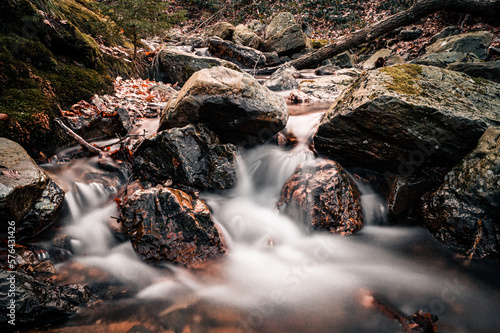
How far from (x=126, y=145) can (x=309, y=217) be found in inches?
136

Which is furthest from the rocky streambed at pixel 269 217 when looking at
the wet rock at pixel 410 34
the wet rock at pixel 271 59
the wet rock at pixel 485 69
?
the wet rock at pixel 410 34

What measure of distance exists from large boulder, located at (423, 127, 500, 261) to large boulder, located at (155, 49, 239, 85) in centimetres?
646

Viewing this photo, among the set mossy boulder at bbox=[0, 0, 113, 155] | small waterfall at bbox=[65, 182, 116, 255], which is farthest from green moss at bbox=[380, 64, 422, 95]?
mossy boulder at bbox=[0, 0, 113, 155]

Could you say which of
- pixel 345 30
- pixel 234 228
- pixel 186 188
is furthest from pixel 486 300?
pixel 345 30

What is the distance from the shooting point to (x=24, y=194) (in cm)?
261

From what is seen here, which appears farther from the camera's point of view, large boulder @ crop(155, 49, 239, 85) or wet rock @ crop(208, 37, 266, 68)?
wet rock @ crop(208, 37, 266, 68)

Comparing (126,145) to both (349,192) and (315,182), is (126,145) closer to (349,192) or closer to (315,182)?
(315,182)

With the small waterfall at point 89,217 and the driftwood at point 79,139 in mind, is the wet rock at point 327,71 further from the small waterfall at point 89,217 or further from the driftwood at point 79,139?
the small waterfall at point 89,217

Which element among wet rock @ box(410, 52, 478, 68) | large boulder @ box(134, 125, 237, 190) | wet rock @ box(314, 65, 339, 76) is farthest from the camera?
wet rock @ box(314, 65, 339, 76)

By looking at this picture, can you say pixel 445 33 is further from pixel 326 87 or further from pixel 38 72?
pixel 38 72

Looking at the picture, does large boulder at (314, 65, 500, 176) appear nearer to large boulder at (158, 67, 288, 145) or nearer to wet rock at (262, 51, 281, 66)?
large boulder at (158, 67, 288, 145)

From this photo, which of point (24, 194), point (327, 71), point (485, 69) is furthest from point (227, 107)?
point (327, 71)

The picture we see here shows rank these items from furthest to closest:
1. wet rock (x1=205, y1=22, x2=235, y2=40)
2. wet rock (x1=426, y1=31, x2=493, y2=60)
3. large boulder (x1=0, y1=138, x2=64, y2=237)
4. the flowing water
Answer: wet rock (x1=205, y1=22, x2=235, y2=40) → wet rock (x1=426, y1=31, x2=493, y2=60) → large boulder (x1=0, y1=138, x2=64, y2=237) → the flowing water

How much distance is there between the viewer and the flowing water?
227cm
